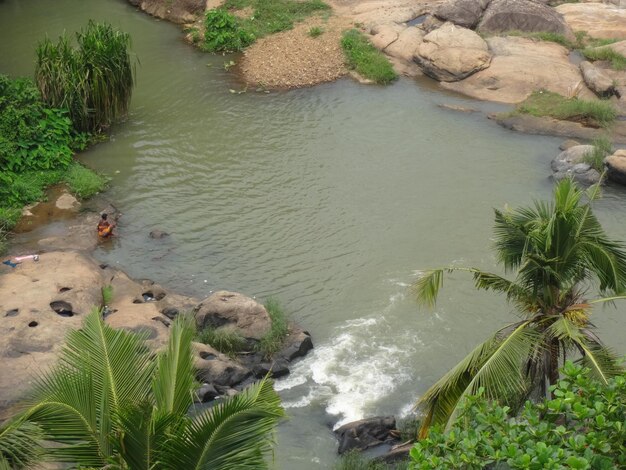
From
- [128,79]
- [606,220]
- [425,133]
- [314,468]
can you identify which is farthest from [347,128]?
[314,468]

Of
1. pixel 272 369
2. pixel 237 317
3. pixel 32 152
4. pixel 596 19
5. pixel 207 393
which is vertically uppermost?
pixel 596 19

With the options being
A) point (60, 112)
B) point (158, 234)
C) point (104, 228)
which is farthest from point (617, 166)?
point (60, 112)

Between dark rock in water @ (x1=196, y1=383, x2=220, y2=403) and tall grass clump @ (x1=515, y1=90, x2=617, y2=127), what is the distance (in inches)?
532

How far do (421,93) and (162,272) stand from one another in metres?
10.9

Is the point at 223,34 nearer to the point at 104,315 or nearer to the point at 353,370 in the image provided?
the point at 104,315

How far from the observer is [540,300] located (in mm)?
11031

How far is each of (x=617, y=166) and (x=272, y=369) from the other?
400 inches

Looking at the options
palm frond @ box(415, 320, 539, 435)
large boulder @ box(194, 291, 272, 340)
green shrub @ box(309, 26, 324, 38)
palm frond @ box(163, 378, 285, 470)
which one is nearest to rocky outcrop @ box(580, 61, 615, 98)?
green shrub @ box(309, 26, 324, 38)

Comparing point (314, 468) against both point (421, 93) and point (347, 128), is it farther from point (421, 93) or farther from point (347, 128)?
point (421, 93)

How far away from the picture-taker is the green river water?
1520cm

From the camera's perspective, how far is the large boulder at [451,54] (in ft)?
83.7

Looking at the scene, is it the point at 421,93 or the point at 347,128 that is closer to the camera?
the point at 347,128

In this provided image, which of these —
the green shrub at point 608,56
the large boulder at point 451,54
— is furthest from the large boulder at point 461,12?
the green shrub at point 608,56

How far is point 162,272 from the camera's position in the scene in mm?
17516
